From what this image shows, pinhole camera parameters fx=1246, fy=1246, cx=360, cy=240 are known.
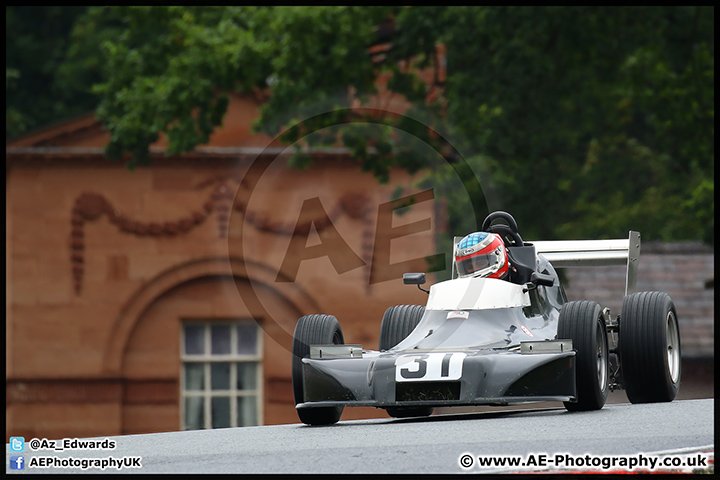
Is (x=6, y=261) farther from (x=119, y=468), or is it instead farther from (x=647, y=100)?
(x=119, y=468)

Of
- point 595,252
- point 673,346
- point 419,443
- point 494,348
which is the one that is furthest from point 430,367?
point 595,252

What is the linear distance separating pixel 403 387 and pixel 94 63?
25813 millimetres

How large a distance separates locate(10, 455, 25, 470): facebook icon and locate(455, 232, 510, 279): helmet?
13.1 feet

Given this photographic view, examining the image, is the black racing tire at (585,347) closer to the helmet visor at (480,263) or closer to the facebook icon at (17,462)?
the helmet visor at (480,263)

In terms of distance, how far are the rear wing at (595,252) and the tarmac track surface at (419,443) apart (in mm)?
2265

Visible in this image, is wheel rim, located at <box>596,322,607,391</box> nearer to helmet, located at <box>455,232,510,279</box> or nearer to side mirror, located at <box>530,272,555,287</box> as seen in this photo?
side mirror, located at <box>530,272,555,287</box>

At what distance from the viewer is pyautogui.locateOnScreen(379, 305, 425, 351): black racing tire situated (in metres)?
11.0

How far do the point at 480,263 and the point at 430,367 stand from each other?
164cm

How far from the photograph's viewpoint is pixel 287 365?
2747 centimetres

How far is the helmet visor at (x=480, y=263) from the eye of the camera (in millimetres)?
10398

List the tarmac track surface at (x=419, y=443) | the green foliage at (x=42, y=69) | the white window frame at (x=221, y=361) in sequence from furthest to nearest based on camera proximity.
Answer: the green foliage at (x=42, y=69)
the white window frame at (x=221, y=361)
the tarmac track surface at (x=419, y=443)

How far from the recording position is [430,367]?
9031mm

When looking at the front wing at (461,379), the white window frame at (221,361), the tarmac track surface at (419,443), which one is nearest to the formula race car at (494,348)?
the front wing at (461,379)
